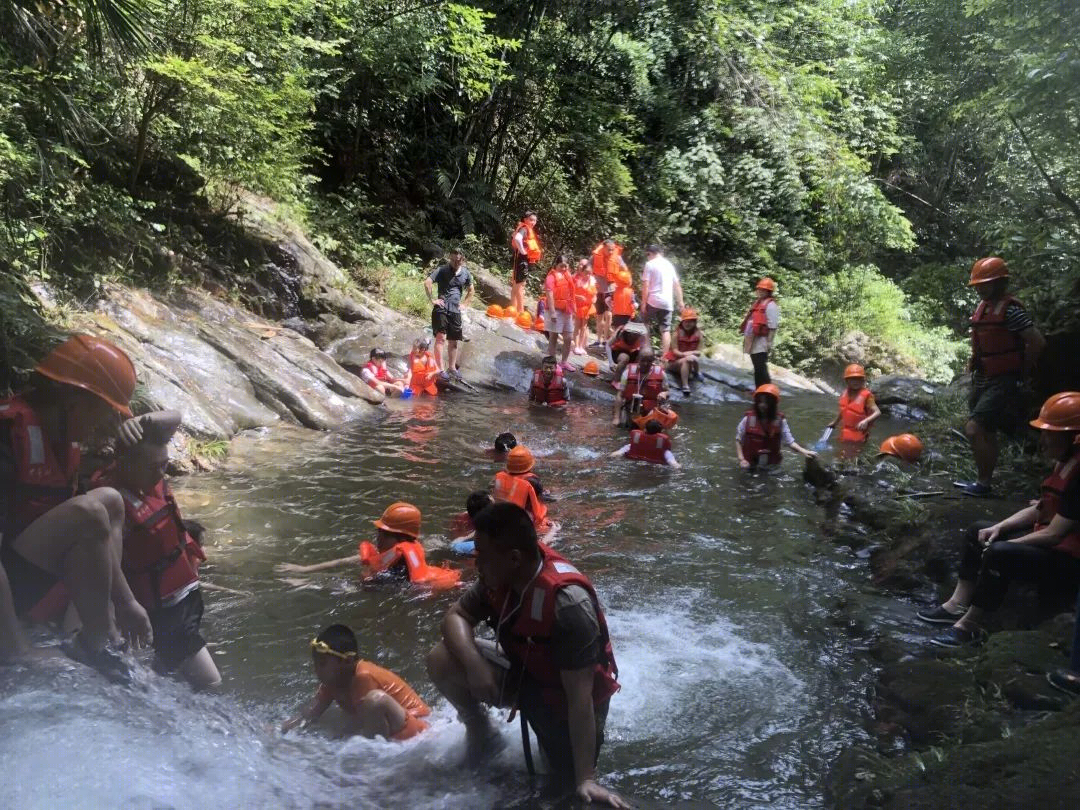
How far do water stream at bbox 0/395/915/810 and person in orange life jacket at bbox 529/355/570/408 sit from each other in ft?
9.29

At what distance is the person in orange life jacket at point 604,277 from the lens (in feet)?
56.9

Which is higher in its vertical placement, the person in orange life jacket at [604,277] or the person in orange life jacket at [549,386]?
the person in orange life jacket at [604,277]

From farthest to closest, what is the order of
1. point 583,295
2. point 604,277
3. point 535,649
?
point 604,277
point 583,295
point 535,649

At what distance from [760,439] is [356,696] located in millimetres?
6871

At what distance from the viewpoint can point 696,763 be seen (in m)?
4.33

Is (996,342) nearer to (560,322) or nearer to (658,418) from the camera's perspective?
(658,418)

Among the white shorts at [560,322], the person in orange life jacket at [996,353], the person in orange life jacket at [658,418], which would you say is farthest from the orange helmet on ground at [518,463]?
the white shorts at [560,322]

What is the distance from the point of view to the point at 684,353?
608 inches

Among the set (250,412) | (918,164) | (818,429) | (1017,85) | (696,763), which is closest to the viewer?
(696,763)

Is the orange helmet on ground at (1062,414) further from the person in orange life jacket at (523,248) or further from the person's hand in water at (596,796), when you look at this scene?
the person in orange life jacket at (523,248)

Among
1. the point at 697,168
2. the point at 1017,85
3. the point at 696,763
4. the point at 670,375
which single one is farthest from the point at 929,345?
the point at 696,763

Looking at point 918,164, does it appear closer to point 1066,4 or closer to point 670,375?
point 670,375

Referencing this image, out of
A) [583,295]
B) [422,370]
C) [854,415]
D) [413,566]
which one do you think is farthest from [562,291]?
[413,566]

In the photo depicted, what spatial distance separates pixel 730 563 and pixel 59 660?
202 inches
